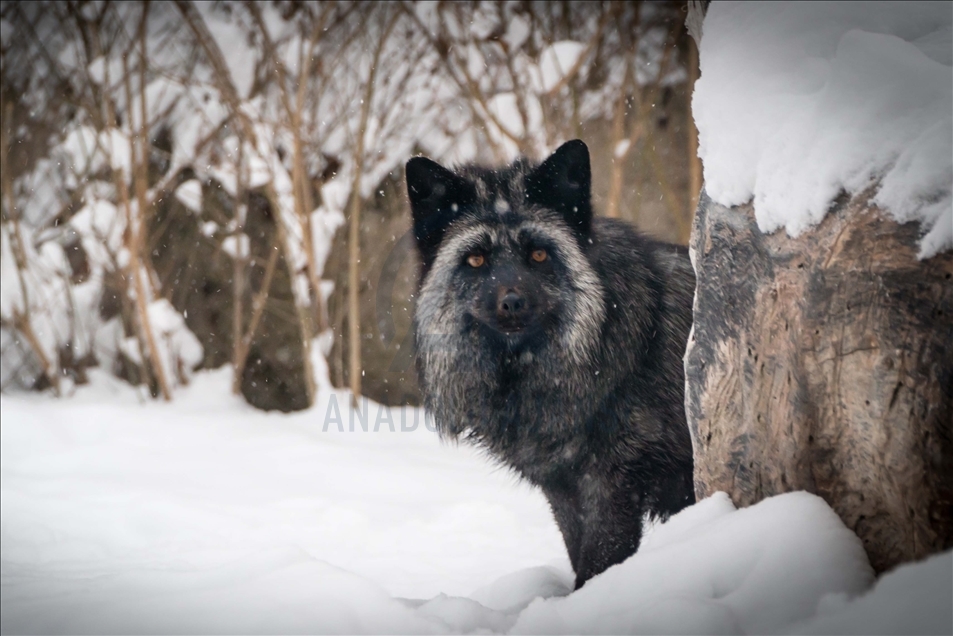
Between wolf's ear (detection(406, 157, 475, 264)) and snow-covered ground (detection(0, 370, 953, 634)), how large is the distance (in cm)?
128

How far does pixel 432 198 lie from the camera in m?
3.27

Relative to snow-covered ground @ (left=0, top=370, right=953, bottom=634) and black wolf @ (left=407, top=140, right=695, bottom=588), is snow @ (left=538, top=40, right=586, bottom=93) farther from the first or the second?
snow-covered ground @ (left=0, top=370, right=953, bottom=634)

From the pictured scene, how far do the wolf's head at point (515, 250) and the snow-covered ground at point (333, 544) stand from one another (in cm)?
83

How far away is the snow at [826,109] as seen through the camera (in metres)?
1.61

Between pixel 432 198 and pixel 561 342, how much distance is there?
0.90 meters

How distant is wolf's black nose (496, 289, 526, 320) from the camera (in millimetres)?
2912

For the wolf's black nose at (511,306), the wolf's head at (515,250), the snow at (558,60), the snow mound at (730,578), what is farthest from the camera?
the snow at (558,60)

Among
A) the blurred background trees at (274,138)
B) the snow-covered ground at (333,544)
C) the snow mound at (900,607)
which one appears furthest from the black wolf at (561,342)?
the blurred background trees at (274,138)

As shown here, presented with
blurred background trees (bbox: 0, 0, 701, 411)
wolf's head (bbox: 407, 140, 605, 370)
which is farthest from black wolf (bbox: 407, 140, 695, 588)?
blurred background trees (bbox: 0, 0, 701, 411)

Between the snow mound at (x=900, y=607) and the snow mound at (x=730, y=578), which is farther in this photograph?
the snow mound at (x=730, y=578)

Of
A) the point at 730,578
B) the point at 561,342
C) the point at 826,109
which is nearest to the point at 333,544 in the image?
A: the point at 561,342

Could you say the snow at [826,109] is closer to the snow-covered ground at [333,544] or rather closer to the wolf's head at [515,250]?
the snow-covered ground at [333,544]

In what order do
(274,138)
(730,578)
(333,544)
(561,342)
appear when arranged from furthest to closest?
(274,138), (333,544), (561,342), (730,578)

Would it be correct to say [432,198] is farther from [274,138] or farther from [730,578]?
[274,138]
